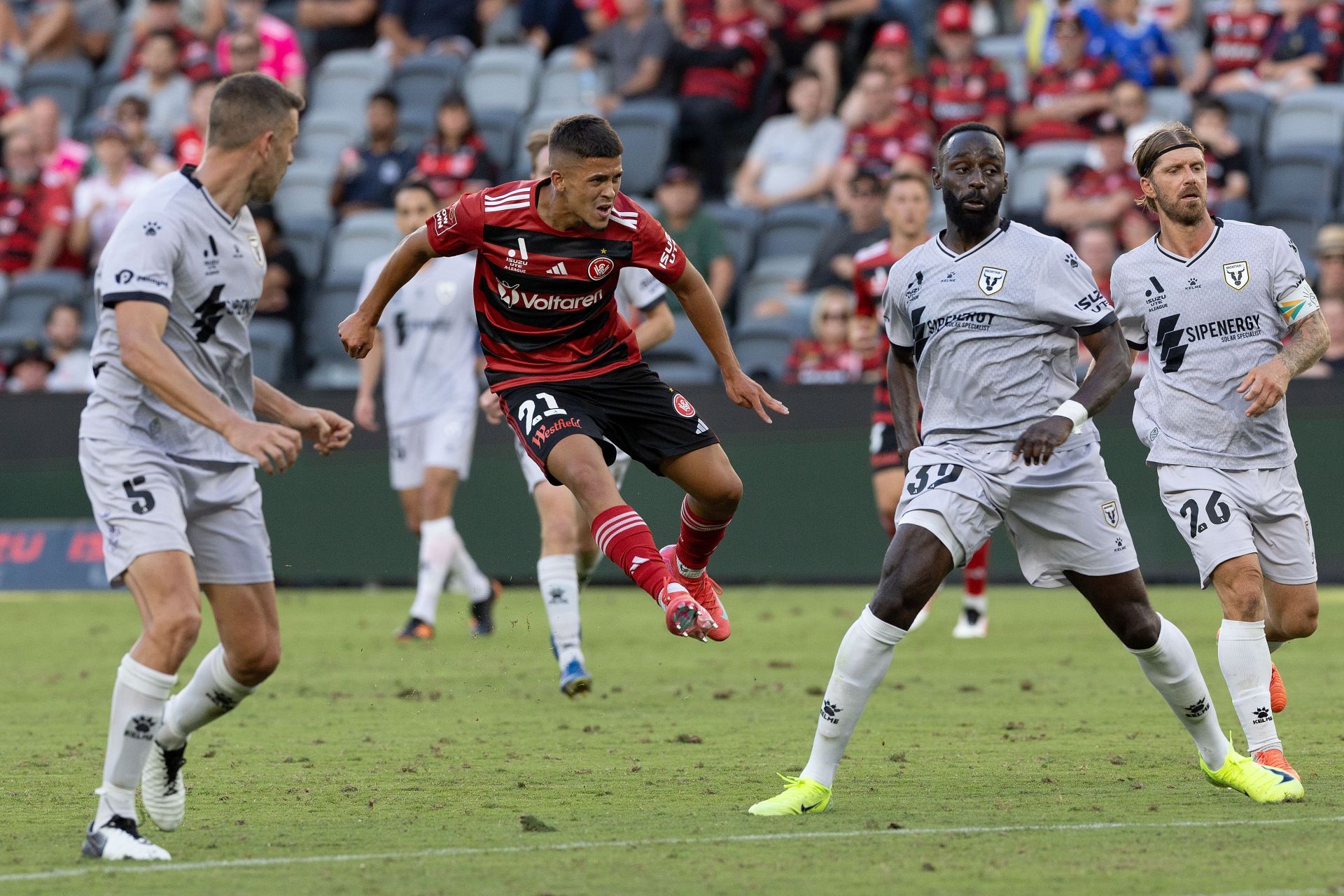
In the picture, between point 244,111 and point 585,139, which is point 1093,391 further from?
point 244,111

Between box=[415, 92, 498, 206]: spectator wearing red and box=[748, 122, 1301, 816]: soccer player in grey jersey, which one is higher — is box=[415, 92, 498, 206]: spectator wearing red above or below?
below

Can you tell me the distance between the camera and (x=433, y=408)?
1198 cm

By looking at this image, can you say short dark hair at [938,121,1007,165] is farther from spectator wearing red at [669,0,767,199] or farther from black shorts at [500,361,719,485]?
spectator wearing red at [669,0,767,199]

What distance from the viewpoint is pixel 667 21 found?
1900 centimetres

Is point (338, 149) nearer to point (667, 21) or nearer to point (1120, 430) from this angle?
point (667, 21)

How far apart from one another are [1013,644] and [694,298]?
535 centimetres

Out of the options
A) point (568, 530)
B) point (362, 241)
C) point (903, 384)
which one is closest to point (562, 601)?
point (568, 530)

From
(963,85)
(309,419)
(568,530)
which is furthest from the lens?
(963,85)

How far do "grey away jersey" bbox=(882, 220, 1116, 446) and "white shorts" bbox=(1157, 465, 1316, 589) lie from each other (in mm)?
594

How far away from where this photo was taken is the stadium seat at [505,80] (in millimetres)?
19609

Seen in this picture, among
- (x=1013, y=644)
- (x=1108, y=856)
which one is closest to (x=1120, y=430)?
(x=1013, y=644)

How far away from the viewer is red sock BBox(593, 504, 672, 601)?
6621 mm

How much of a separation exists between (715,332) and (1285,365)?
2.14 m

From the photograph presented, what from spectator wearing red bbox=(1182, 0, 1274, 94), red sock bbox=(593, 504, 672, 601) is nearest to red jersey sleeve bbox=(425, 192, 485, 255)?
red sock bbox=(593, 504, 672, 601)
